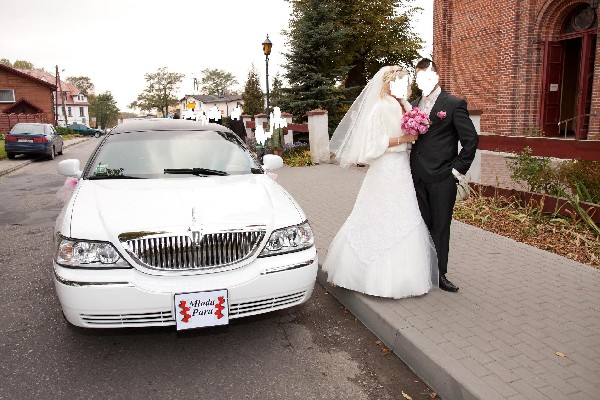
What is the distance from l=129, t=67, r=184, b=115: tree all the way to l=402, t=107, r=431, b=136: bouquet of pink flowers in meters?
116

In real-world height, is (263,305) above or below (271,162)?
below

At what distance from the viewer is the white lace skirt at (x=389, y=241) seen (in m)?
4.12

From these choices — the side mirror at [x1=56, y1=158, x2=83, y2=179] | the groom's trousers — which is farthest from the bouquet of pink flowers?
the side mirror at [x1=56, y1=158, x2=83, y2=179]

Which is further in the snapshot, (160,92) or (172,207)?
(160,92)

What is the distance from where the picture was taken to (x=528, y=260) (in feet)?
17.0

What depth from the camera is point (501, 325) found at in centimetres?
364

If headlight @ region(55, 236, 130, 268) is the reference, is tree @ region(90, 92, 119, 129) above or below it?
above

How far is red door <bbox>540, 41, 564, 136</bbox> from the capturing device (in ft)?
46.1

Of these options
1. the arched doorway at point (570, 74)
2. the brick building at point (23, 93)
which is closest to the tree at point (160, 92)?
the brick building at point (23, 93)

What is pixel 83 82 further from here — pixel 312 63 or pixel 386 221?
pixel 386 221

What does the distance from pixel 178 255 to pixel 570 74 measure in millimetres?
16053

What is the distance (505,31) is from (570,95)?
10.2 ft

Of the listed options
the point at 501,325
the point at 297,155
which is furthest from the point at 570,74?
the point at 501,325

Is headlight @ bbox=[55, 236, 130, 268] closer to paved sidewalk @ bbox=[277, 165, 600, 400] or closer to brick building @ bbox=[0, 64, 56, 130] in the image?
paved sidewalk @ bbox=[277, 165, 600, 400]
